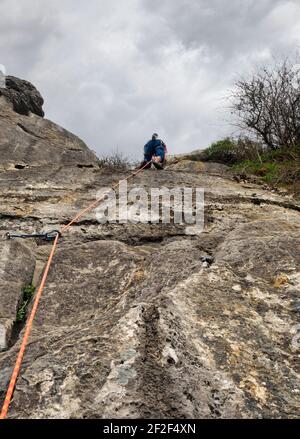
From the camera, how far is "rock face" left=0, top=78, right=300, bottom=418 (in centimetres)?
272

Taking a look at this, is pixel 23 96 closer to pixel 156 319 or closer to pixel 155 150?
pixel 155 150

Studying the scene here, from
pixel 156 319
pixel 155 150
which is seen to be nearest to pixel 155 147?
pixel 155 150

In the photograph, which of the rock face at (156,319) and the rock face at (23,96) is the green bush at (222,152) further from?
the rock face at (156,319)

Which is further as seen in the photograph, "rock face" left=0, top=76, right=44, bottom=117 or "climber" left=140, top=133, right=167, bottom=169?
"rock face" left=0, top=76, right=44, bottom=117

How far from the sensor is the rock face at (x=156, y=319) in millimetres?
2721

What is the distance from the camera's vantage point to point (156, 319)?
3.36 metres

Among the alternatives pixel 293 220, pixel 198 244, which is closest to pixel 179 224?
pixel 198 244

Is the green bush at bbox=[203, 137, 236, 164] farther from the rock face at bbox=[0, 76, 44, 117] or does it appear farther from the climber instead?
the rock face at bbox=[0, 76, 44, 117]

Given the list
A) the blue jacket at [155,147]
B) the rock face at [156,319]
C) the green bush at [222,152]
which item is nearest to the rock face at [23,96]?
the blue jacket at [155,147]

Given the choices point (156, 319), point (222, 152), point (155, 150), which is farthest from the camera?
point (222, 152)

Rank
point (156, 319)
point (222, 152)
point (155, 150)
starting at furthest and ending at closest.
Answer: point (222, 152)
point (155, 150)
point (156, 319)

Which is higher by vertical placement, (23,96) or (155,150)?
(23,96)

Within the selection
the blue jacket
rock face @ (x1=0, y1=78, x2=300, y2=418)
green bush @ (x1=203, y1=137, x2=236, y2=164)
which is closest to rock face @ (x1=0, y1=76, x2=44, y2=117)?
the blue jacket

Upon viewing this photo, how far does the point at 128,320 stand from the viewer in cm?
337
